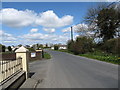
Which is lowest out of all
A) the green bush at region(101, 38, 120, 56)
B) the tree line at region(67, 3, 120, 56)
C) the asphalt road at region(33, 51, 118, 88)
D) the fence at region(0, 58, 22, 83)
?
the asphalt road at region(33, 51, 118, 88)

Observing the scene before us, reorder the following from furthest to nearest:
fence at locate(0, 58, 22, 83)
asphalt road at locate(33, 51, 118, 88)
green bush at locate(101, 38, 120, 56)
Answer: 1. green bush at locate(101, 38, 120, 56)
2. asphalt road at locate(33, 51, 118, 88)
3. fence at locate(0, 58, 22, 83)

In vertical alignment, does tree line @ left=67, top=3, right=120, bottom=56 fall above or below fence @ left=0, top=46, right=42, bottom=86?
above

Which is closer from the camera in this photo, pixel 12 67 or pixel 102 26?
pixel 12 67

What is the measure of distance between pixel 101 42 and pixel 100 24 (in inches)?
171

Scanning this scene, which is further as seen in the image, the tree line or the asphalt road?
the tree line

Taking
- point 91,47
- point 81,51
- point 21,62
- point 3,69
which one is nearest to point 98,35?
point 91,47

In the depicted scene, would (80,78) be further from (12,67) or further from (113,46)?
(113,46)

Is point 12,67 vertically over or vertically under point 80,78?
over

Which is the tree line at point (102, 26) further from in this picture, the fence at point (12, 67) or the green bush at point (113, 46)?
the fence at point (12, 67)

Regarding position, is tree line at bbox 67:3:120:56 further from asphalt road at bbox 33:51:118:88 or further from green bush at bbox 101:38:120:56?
asphalt road at bbox 33:51:118:88

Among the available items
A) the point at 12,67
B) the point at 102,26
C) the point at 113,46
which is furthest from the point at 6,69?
the point at 102,26

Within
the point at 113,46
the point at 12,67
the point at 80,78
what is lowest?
the point at 80,78

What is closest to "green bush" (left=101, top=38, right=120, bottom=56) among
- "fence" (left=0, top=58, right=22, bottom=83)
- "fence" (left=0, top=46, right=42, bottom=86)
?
"fence" (left=0, top=46, right=42, bottom=86)

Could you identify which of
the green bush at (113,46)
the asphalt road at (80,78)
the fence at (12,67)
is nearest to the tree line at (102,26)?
the green bush at (113,46)
